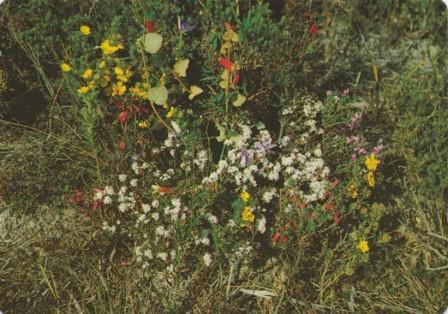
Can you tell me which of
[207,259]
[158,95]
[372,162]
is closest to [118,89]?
[158,95]

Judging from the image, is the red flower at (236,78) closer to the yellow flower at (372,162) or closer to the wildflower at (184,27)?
the wildflower at (184,27)

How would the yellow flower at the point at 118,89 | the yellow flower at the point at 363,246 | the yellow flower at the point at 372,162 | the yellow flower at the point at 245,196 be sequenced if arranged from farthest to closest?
the yellow flower at the point at 118,89 < the yellow flower at the point at 372,162 < the yellow flower at the point at 245,196 < the yellow flower at the point at 363,246

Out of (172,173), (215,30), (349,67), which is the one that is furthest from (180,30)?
(349,67)

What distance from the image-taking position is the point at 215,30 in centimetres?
354

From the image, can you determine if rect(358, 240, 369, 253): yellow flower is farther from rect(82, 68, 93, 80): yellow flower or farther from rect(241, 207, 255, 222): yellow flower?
rect(82, 68, 93, 80): yellow flower

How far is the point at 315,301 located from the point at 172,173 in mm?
1117

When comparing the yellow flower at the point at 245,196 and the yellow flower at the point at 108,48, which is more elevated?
the yellow flower at the point at 108,48

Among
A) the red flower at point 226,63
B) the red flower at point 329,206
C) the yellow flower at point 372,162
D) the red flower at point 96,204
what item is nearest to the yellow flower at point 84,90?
the red flower at point 96,204

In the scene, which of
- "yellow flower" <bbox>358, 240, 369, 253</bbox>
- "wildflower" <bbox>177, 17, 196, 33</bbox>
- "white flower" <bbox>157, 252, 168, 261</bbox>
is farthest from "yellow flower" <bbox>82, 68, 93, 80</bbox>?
"yellow flower" <bbox>358, 240, 369, 253</bbox>

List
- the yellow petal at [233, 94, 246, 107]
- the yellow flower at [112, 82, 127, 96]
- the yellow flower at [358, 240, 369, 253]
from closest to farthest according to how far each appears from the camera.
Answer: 1. the yellow flower at [358, 240, 369, 253]
2. the yellow petal at [233, 94, 246, 107]
3. the yellow flower at [112, 82, 127, 96]

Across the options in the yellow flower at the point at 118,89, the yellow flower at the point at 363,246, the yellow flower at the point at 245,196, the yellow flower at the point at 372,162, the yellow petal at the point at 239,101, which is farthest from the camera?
the yellow flower at the point at 118,89

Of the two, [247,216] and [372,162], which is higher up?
[372,162]

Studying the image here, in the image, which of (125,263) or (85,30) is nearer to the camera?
(125,263)

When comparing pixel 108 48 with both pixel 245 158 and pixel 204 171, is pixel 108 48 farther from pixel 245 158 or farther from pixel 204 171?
pixel 245 158
